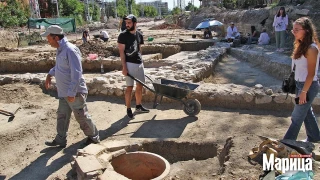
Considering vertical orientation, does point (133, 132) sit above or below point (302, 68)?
below

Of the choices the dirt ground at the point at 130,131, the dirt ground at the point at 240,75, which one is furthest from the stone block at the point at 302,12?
the dirt ground at the point at 130,131

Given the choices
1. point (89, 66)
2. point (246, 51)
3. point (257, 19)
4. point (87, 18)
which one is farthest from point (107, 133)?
point (87, 18)

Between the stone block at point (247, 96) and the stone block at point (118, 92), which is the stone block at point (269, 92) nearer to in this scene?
the stone block at point (247, 96)

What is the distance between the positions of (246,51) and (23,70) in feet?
30.1

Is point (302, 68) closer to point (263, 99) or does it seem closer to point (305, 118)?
point (305, 118)

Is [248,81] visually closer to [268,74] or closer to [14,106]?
[268,74]

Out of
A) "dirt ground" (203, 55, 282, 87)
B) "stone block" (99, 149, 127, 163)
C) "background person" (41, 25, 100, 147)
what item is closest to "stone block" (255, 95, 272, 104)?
"dirt ground" (203, 55, 282, 87)

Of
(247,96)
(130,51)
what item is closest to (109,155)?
(130,51)

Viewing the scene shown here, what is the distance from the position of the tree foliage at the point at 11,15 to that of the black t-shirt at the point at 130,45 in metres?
29.2

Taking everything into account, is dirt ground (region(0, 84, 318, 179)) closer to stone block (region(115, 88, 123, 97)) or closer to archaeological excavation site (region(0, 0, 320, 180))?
archaeological excavation site (region(0, 0, 320, 180))

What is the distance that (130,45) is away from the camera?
18.0 ft

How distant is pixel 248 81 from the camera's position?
9078 mm

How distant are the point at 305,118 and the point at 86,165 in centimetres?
287

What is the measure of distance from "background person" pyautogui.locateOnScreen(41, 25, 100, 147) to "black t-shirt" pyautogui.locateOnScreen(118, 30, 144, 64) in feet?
3.98
